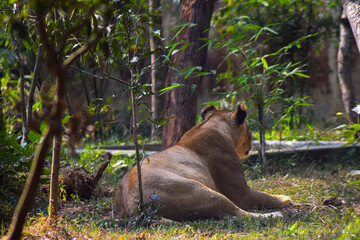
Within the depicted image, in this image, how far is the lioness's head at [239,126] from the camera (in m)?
5.00

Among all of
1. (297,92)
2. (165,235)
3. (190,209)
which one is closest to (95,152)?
(190,209)

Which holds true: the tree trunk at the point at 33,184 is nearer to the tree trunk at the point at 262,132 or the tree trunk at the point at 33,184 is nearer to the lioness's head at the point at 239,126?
the lioness's head at the point at 239,126

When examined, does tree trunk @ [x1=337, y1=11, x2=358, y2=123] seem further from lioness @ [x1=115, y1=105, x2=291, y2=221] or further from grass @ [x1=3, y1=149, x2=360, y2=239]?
lioness @ [x1=115, y1=105, x2=291, y2=221]

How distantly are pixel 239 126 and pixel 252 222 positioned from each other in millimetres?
1923

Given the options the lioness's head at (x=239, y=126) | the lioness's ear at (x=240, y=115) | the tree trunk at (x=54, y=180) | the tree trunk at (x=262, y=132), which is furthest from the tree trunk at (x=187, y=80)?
the tree trunk at (x=54, y=180)

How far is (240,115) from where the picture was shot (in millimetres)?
5000

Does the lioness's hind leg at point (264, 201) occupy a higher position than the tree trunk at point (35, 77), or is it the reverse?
the tree trunk at point (35, 77)

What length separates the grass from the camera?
2.72 meters

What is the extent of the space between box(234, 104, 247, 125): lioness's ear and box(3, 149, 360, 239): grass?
829mm

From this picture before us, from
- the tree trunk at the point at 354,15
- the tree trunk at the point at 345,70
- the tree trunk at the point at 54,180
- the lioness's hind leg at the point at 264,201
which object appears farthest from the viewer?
the tree trunk at the point at 345,70

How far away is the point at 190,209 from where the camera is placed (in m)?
3.45

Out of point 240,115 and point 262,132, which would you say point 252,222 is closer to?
point 240,115

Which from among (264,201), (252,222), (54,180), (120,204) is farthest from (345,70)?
(54,180)

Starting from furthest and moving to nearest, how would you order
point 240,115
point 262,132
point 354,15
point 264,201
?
point 262,132, point 240,115, point 264,201, point 354,15
